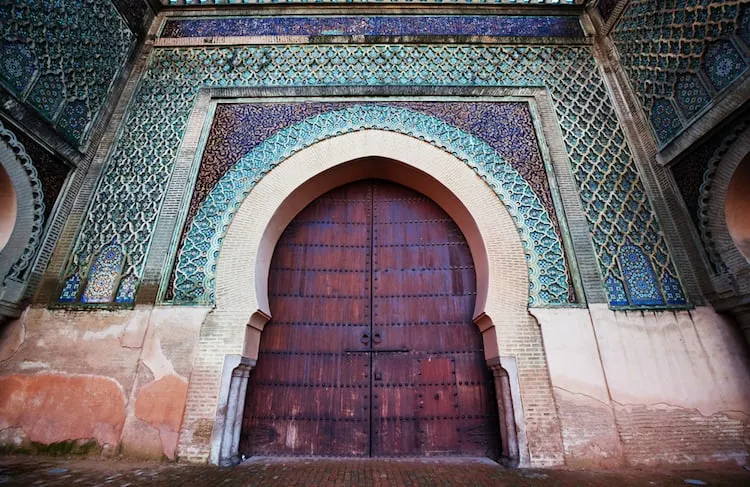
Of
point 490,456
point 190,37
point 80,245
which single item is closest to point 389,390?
point 490,456

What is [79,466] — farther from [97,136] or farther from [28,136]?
[97,136]

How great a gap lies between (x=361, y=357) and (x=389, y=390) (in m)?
0.42

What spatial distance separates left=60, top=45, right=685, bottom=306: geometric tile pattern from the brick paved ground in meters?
1.61

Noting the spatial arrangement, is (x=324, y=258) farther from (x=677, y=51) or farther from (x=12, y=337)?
(x=677, y=51)

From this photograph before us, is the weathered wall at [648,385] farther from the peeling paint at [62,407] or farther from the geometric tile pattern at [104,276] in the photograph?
the geometric tile pattern at [104,276]

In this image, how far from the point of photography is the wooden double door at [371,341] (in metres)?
3.46

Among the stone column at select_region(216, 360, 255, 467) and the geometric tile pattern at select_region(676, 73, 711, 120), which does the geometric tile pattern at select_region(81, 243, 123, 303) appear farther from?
the geometric tile pattern at select_region(676, 73, 711, 120)

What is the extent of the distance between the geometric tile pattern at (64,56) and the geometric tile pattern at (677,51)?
6.14 metres

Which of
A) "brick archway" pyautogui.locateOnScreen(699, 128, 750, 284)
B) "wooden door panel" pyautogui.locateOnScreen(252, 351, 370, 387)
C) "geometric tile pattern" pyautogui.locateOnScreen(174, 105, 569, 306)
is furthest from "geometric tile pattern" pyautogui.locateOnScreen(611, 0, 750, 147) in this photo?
"wooden door panel" pyautogui.locateOnScreen(252, 351, 370, 387)

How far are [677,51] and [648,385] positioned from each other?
10.8 ft

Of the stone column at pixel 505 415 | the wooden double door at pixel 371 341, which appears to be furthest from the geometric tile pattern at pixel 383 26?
the stone column at pixel 505 415

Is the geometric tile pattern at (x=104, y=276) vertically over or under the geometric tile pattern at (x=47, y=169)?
under

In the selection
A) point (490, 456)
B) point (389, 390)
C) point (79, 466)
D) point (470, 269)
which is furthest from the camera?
point (470, 269)

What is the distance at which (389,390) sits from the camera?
3.62 metres
